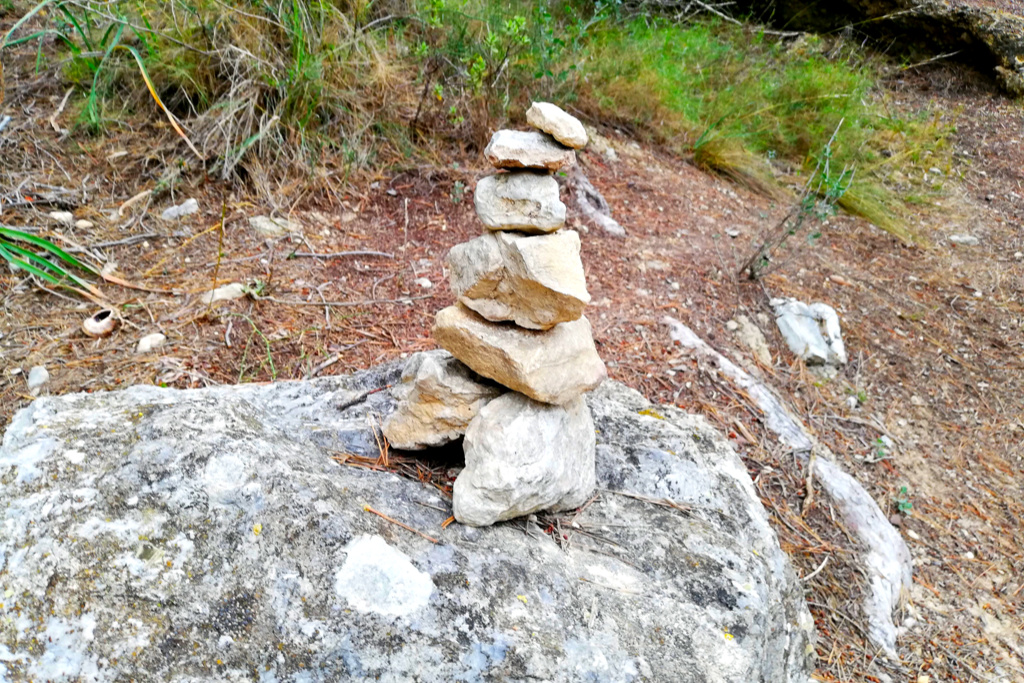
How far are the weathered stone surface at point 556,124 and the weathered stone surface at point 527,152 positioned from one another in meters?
0.04

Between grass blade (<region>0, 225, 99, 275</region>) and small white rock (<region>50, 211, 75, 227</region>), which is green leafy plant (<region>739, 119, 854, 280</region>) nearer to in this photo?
grass blade (<region>0, 225, 99, 275</region>)

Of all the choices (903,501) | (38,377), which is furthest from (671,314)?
(38,377)

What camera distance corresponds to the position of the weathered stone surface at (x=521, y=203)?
1.90m

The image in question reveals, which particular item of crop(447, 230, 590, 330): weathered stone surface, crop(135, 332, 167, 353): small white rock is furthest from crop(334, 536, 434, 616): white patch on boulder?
crop(135, 332, 167, 353): small white rock

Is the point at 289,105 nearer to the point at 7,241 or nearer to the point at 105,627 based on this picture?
the point at 7,241

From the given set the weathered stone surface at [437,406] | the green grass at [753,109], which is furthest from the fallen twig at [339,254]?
the green grass at [753,109]

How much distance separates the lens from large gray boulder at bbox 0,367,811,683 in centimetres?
137

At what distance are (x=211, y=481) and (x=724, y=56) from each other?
6.85 meters

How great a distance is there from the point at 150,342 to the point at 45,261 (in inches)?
26.6

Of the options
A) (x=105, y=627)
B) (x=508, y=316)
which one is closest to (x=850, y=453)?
(x=508, y=316)

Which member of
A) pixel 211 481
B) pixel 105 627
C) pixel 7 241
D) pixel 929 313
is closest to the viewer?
pixel 105 627

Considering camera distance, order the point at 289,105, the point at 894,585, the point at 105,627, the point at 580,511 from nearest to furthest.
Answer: the point at 105,627, the point at 580,511, the point at 894,585, the point at 289,105

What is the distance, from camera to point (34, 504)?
1521 millimetres

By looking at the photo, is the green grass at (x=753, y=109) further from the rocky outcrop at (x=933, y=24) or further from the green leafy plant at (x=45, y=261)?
the green leafy plant at (x=45, y=261)
